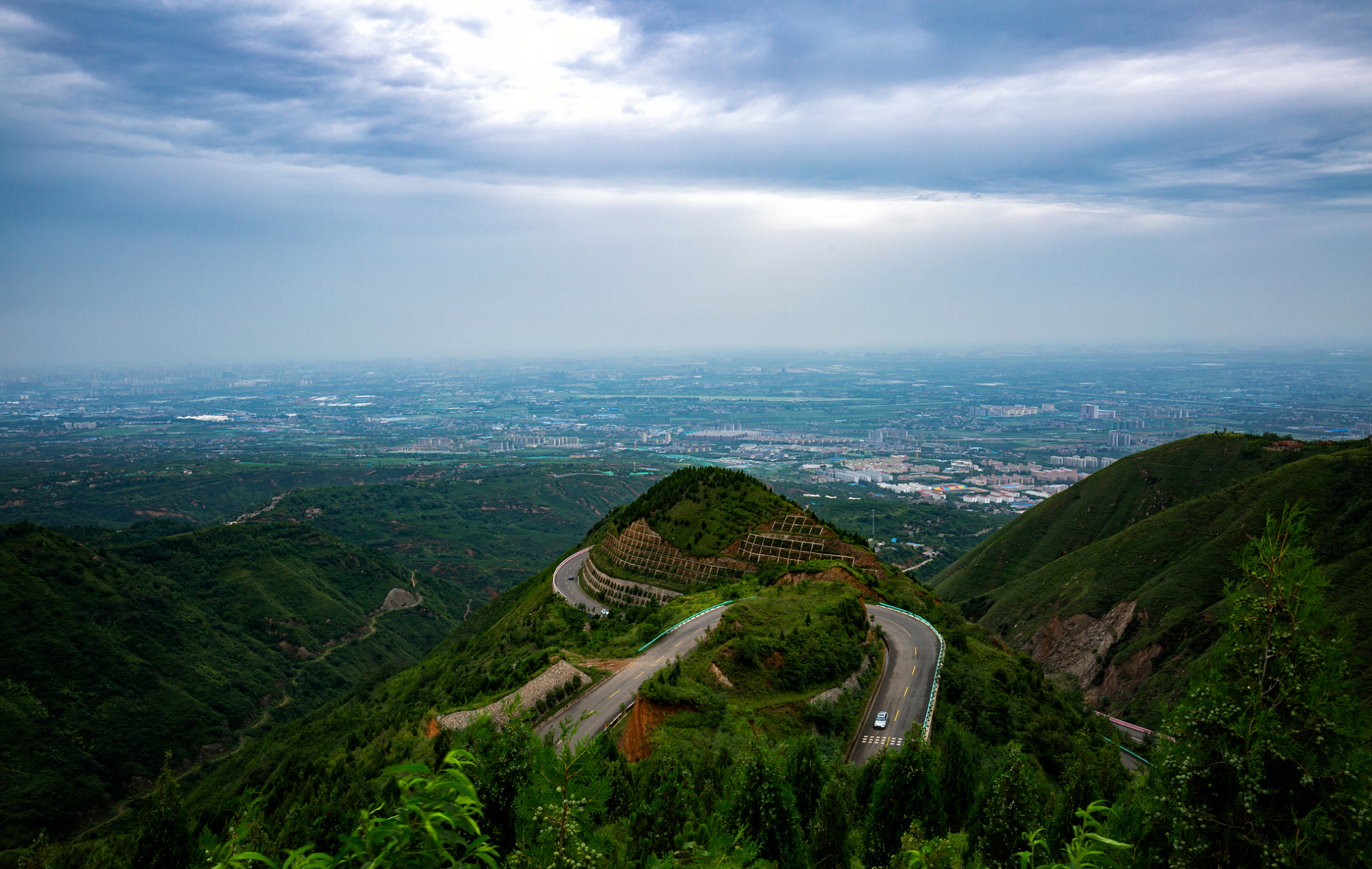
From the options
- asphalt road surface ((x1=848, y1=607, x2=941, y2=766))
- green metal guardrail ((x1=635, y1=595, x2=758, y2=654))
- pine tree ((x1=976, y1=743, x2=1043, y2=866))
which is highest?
pine tree ((x1=976, y1=743, x2=1043, y2=866))

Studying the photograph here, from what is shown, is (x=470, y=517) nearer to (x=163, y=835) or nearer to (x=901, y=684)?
(x=901, y=684)

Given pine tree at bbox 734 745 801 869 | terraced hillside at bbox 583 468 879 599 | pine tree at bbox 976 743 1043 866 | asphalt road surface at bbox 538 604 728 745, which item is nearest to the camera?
pine tree at bbox 976 743 1043 866

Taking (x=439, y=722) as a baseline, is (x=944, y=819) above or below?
above

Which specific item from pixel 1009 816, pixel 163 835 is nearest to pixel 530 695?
pixel 163 835

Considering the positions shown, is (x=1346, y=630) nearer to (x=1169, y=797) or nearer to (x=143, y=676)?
(x=1169, y=797)

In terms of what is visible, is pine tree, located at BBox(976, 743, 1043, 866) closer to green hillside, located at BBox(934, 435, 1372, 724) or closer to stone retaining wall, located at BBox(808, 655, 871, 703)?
stone retaining wall, located at BBox(808, 655, 871, 703)

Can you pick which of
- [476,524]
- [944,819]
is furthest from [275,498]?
[944,819]

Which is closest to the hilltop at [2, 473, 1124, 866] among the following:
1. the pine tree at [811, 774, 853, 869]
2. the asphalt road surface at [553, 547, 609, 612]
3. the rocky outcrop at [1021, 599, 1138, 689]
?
the pine tree at [811, 774, 853, 869]
